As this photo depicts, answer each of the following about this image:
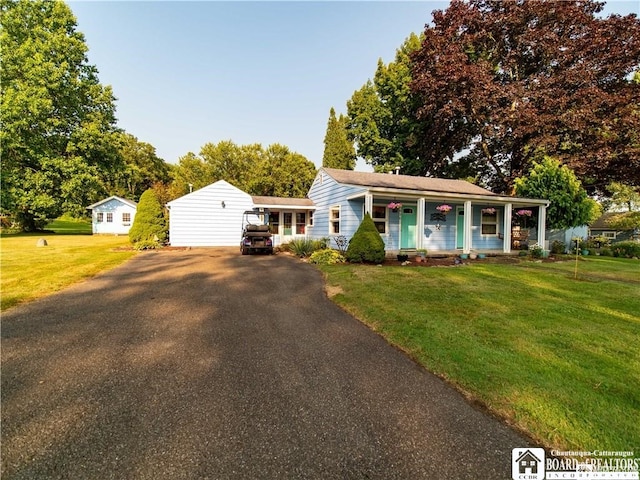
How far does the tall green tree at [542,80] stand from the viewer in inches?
650

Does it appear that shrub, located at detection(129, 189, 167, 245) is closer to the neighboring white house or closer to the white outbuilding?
the white outbuilding

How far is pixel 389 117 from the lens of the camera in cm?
2481

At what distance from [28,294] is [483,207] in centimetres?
1761

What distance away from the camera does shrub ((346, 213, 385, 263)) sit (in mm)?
10141

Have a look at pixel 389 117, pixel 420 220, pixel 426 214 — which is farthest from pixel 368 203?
pixel 389 117

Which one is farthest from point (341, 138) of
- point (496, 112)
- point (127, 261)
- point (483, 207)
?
point (127, 261)

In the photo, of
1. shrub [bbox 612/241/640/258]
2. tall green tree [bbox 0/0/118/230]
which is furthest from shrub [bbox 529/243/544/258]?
tall green tree [bbox 0/0/118/230]

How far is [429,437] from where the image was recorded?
2.09 m

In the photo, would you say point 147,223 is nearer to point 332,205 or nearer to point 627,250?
point 332,205

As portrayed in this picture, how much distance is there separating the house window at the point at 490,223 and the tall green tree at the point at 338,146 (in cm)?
1415

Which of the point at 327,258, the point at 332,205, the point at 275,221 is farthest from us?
the point at 275,221

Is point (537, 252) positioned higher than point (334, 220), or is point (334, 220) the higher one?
point (334, 220)

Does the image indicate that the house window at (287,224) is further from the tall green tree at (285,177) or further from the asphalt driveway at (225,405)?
the tall green tree at (285,177)

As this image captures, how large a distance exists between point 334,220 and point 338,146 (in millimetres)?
14504
